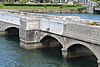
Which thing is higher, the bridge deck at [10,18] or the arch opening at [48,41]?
the bridge deck at [10,18]

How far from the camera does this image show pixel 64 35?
4219 centimetres

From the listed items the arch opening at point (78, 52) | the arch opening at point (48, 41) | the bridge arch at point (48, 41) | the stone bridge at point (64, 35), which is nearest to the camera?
the stone bridge at point (64, 35)

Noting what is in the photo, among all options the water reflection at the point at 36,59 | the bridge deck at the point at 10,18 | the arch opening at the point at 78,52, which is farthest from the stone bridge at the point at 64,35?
the water reflection at the point at 36,59

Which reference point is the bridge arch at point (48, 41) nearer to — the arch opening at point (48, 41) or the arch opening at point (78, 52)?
the arch opening at point (48, 41)

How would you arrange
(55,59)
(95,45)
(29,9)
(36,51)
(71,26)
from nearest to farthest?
(95,45) → (71,26) → (55,59) → (36,51) → (29,9)

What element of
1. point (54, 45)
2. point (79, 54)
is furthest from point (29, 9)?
point (79, 54)

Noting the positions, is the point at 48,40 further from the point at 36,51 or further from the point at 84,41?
the point at 84,41

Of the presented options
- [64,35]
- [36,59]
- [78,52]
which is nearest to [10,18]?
[36,59]

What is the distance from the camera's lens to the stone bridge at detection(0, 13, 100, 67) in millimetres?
37031

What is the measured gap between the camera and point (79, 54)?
43094mm

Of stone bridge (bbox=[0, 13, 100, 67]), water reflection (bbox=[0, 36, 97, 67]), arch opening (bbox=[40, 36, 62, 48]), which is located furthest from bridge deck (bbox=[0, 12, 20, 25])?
arch opening (bbox=[40, 36, 62, 48])

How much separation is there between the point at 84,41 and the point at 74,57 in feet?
17.8

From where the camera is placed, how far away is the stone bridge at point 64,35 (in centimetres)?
3703

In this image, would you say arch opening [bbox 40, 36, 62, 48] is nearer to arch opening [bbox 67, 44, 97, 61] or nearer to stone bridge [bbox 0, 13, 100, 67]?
stone bridge [bbox 0, 13, 100, 67]
